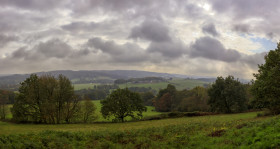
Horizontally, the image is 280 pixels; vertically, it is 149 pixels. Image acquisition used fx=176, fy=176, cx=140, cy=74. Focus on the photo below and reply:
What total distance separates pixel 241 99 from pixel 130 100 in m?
38.1

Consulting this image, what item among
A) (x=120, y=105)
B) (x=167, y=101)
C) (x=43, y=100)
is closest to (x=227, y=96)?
(x=120, y=105)

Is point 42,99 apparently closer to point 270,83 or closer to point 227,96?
point 270,83

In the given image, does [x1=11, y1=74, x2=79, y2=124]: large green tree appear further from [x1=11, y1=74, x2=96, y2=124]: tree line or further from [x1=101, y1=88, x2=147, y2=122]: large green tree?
[x1=101, y1=88, x2=147, y2=122]: large green tree

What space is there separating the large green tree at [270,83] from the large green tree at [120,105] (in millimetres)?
32570

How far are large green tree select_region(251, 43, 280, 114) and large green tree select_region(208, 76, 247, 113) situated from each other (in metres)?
21.8

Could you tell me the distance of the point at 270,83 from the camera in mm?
34250

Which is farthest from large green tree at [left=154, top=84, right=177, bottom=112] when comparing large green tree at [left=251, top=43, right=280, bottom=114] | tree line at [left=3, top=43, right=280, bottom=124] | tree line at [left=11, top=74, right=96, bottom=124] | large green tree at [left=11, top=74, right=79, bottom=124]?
large green tree at [left=251, top=43, right=280, bottom=114]

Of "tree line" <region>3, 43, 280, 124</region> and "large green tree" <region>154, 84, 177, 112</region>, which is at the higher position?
"tree line" <region>3, 43, 280, 124</region>

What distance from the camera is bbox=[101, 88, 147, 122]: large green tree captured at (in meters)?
54.7

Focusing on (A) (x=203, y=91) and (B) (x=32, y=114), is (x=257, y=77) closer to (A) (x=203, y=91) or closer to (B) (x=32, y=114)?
(B) (x=32, y=114)

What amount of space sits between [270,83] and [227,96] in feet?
88.4

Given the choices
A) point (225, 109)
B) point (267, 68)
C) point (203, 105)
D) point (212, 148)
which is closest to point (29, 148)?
point (212, 148)

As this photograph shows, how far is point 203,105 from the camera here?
95312mm

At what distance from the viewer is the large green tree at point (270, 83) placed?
109 feet
